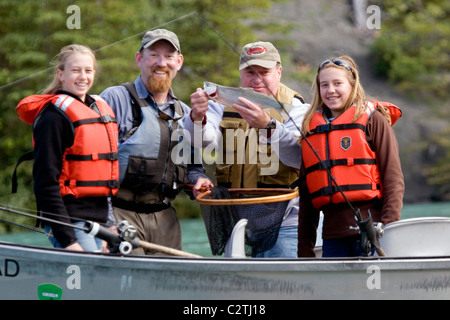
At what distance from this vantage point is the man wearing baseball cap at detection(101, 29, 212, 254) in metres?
3.61

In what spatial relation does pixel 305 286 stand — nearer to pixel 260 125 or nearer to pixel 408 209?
pixel 260 125

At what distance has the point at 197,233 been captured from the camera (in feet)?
39.3

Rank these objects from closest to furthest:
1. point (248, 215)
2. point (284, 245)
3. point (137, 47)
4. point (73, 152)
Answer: point (73, 152) → point (248, 215) → point (284, 245) → point (137, 47)

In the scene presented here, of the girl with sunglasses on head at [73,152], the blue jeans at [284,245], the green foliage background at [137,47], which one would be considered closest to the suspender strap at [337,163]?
the blue jeans at [284,245]

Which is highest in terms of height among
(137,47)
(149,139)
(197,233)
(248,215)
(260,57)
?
(137,47)

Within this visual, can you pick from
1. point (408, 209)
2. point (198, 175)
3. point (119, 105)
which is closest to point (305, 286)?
point (198, 175)

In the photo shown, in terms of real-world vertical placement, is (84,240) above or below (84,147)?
below

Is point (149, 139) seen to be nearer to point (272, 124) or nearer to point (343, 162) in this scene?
point (272, 124)

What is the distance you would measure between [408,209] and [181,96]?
529 cm

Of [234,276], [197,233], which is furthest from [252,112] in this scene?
[197,233]

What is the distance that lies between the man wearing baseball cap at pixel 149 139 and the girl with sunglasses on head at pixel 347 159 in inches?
25.7

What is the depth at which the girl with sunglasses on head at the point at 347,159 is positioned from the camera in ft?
11.0

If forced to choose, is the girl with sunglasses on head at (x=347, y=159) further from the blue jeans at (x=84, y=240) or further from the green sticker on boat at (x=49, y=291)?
the green sticker on boat at (x=49, y=291)

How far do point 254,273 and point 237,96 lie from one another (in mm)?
816
